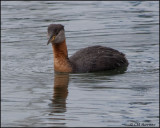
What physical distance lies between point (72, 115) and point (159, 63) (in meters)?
4.83

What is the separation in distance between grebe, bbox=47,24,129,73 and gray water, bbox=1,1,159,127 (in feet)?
0.83

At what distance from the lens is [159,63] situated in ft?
52.0

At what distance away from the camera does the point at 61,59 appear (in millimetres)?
15461

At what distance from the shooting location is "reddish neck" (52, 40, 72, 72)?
50.4 feet

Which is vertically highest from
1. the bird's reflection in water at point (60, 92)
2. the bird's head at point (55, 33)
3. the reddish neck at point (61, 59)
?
the bird's head at point (55, 33)

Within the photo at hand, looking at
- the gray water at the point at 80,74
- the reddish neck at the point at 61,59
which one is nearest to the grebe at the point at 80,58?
the reddish neck at the point at 61,59

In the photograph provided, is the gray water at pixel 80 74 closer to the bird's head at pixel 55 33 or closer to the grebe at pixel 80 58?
the grebe at pixel 80 58

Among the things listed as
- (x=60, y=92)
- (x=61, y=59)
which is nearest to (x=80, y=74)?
(x=61, y=59)

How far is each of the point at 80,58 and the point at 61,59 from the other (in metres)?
0.44

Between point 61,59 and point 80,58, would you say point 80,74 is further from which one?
point 61,59

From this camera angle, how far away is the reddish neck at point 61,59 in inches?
605


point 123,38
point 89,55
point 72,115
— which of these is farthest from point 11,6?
point 72,115

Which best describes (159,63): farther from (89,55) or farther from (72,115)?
(72,115)

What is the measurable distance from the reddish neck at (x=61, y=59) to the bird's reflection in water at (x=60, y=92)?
8.0 inches
